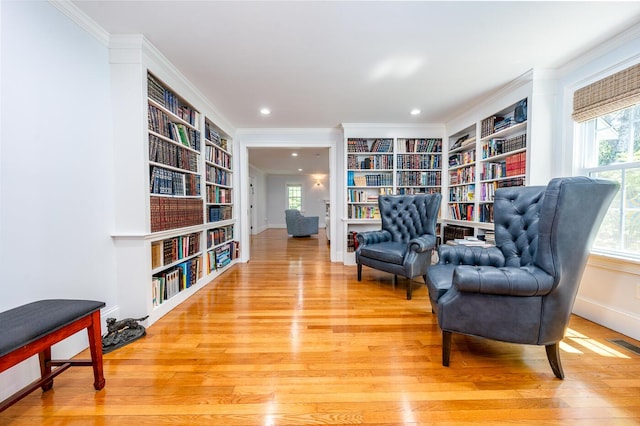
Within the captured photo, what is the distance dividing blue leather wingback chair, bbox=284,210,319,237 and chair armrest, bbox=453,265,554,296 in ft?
19.6

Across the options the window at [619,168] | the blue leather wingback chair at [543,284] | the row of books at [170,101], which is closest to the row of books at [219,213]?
the row of books at [170,101]

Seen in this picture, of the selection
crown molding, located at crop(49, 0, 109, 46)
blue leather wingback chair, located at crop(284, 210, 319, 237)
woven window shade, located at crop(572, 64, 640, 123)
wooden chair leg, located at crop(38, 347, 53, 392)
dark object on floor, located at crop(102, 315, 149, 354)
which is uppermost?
crown molding, located at crop(49, 0, 109, 46)

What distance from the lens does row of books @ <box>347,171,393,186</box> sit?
13.5ft

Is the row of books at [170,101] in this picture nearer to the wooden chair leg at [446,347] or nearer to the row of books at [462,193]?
the wooden chair leg at [446,347]

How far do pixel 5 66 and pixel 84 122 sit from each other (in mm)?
465

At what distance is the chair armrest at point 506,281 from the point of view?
4.35ft

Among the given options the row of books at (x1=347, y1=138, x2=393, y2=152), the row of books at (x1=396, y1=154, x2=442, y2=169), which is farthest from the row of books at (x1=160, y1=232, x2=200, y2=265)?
the row of books at (x1=396, y1=154, x2=442, y2=169)

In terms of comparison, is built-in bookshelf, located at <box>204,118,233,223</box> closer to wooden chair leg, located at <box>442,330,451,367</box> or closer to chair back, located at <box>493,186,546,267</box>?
wooden chair leg, located at <box>442,330,451,367</box>

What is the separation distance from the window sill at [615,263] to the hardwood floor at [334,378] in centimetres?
50

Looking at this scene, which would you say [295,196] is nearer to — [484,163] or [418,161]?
[418,161]

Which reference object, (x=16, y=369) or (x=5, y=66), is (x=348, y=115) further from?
(x=16, y=369)

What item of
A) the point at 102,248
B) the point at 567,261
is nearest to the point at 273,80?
the point at 102,248

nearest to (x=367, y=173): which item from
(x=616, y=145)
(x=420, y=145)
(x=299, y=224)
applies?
(x=420, y=145)

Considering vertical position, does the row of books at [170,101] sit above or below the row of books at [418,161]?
above
